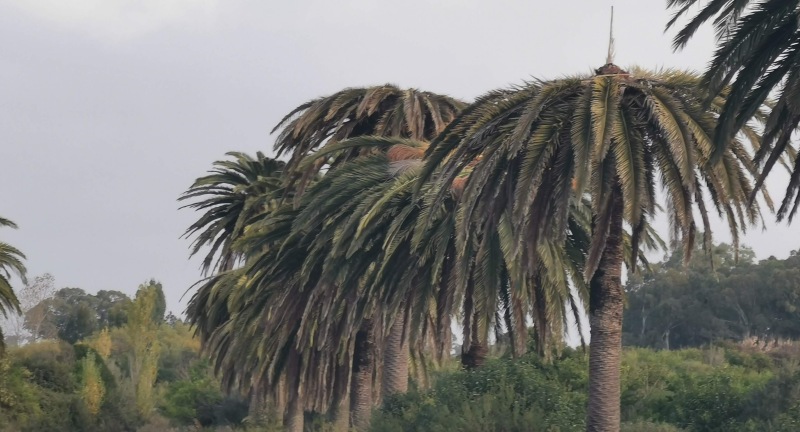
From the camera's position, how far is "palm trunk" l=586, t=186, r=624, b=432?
20.3 m

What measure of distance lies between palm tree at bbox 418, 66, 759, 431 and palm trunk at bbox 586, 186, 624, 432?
2cm

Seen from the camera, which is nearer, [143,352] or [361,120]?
[361,120]

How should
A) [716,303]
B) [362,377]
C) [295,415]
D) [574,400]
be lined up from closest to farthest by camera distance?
[574,400] → [362,377] → [295,415] → [716,303]

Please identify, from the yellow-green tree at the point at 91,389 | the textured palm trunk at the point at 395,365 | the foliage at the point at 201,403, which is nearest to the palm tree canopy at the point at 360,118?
the textured palm trunk at the point at 395,365

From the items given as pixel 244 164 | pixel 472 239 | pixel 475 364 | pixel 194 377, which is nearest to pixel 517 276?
pixel 472 239

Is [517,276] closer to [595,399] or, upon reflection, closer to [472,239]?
[472,239]

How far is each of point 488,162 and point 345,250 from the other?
6977 millimetres

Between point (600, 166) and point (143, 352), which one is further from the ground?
point (143, 352)

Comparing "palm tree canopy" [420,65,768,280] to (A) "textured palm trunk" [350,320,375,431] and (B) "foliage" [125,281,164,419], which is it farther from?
(B) "foliage" [125,281,164,419]

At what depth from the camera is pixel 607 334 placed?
2033cm

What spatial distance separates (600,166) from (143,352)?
58.0m

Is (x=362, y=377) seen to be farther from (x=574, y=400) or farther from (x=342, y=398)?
(x=574, y=400)

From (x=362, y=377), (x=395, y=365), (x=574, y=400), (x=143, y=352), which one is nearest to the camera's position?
(x=574, y=400)

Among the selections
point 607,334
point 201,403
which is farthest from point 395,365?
point 201,403
